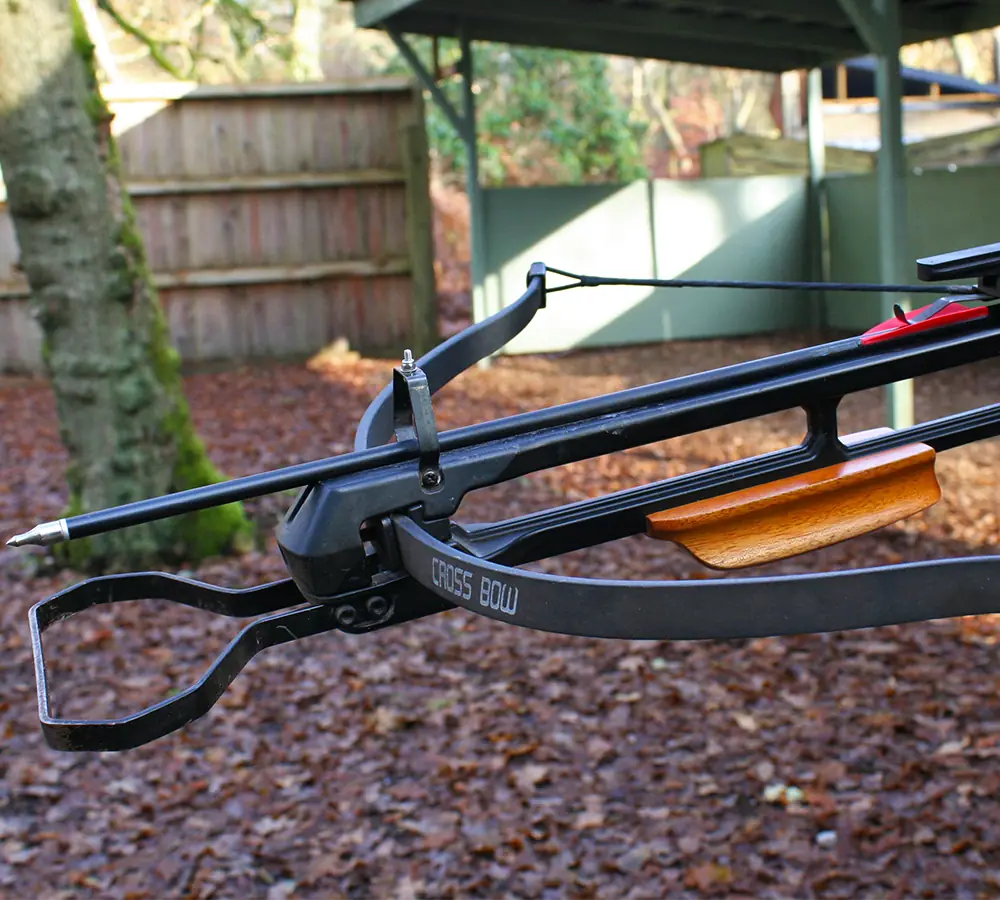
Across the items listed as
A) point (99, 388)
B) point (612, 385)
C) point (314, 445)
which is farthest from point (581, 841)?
point (612, 385)

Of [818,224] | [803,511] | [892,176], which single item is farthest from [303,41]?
[803,511]

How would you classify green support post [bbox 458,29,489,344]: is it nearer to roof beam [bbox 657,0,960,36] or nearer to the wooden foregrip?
roof beam [bbox 657,0,960,36]

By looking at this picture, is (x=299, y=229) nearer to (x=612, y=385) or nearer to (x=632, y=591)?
(x=612, y=385)

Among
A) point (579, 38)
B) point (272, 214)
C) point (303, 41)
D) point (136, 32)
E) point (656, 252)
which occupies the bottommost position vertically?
point (656, 252)

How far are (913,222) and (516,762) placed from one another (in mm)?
8419

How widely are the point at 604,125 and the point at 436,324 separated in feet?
29.6

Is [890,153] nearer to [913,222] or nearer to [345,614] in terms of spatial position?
[913,222]

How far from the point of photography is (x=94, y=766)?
381cm

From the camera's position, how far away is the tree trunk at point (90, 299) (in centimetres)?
478

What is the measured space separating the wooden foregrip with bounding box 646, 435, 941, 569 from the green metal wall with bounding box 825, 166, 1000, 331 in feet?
22.3

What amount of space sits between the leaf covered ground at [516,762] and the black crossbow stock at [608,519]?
5.50 ft

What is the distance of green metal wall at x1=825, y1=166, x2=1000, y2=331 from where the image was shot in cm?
983

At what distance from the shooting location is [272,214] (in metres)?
10.2

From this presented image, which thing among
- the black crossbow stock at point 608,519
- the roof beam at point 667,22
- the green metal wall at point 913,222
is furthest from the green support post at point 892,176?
the black crossbow stock at point 608,519
